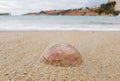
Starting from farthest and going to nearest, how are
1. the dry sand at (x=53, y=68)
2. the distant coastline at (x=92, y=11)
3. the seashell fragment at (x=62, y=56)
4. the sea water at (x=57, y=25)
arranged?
the distant coastline at (x=92, y=11) < the sea water at (x=57, y=25) < the seashell fragment at (x=62, y=56) < the dry sand at (x=53, y=68)

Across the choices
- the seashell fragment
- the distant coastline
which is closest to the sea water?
the seashell fragment

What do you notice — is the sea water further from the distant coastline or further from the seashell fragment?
the distant coastline

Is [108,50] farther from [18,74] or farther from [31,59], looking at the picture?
[18,74]

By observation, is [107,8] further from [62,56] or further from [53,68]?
[53,68]

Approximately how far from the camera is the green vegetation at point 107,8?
117 feet

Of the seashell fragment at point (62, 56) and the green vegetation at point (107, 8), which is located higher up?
the seashell fragment at point (62, 56)

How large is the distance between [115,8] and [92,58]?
32.5 meters

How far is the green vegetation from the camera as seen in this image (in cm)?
3567

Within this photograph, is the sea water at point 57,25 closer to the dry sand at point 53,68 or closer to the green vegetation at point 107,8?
the dry sand at point 53,68

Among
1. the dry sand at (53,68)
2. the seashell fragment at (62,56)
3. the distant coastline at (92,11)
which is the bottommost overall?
the distant coastline at (92,11)

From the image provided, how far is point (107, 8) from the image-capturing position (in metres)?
36.8

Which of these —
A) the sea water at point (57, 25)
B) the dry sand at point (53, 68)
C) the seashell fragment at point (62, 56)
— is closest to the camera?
the dry sand at point (53, 68)

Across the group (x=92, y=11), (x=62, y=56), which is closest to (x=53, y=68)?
(x=62, y=56)

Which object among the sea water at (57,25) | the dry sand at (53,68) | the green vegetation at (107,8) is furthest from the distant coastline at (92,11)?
the dry sand at (53,68)
